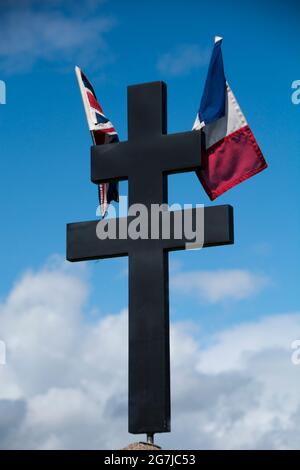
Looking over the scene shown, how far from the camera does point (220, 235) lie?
1059 cm

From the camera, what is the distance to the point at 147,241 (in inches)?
426

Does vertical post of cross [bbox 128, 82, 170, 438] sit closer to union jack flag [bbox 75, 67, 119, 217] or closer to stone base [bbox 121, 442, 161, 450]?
stone base [bbox 121, 442, 161, 450]

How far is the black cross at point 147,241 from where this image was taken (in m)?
10.1

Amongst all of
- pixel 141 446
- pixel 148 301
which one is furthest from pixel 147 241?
pixel 141 446

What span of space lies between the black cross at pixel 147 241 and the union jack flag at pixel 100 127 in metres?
0.31

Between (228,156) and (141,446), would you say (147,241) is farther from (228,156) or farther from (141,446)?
(141,446)

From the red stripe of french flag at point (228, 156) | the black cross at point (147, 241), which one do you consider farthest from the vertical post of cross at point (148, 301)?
the red stripe of french flag at point (228, 156)

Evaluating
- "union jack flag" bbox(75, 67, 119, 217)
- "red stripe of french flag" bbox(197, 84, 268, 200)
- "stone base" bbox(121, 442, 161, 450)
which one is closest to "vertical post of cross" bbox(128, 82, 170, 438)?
"stone base" bbox(121, 442, 161, 450)

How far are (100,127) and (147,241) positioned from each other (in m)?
1.79
